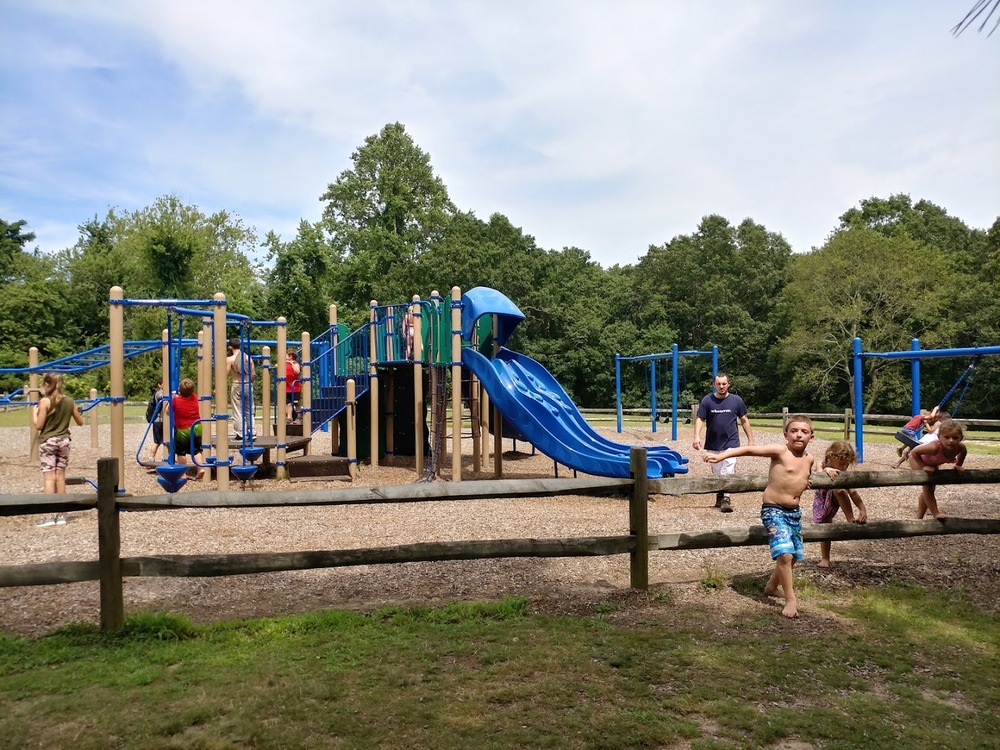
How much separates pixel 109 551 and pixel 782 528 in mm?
4363

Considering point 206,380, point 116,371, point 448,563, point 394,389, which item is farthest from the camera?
point 394,389

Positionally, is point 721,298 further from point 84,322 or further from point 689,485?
point 689,485

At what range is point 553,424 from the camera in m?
11.0

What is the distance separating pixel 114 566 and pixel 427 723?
7.55 feet

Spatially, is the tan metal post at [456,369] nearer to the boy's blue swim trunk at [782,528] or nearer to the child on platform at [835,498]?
the child on platform at [835,498]

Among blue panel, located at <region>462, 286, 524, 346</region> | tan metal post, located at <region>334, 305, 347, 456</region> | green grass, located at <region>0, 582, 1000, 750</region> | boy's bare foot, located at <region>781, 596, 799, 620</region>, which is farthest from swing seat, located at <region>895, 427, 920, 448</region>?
tan metal post, located at <region>334, 305, 347, 456</region>

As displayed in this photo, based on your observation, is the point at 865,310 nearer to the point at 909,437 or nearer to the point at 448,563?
the point at 909,437

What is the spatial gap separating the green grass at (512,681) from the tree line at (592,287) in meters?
32.7

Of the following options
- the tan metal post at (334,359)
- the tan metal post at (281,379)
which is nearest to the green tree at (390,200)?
the tan metal post at (334,359)

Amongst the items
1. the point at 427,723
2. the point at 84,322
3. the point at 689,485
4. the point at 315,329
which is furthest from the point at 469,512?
the point at 84,322

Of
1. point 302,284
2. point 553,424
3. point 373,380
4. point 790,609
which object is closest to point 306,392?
point 373,380

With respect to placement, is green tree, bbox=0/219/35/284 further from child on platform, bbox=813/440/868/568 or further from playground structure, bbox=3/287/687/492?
child on platform, bbox=813/440/868/568

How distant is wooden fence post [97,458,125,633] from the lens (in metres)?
4.49

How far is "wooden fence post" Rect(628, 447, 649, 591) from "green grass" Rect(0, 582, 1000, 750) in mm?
313
